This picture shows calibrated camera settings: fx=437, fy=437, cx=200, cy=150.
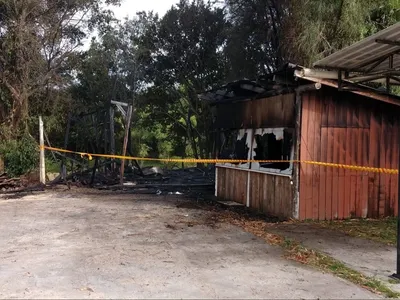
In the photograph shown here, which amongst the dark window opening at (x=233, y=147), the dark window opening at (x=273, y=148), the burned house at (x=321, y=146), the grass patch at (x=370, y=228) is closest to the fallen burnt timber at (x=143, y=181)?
the dark window opening at (x=233, y=147)

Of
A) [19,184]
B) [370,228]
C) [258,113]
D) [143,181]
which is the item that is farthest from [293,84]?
[19,184]

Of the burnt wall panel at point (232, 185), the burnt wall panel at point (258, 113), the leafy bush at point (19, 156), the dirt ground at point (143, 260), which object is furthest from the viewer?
the leafy bush at point (19, 156)

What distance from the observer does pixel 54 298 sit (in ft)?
14.4

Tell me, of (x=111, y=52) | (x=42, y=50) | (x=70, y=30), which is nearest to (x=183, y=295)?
(x=42, y=50)

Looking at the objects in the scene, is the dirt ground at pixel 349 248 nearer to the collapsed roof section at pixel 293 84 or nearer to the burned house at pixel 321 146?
the burned house at pixel 321 146

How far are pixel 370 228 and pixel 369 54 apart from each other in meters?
3.53

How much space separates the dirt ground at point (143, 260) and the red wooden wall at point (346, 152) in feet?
7.36

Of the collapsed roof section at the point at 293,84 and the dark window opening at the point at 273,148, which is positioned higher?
the collapsed roof section at the point at 293,84

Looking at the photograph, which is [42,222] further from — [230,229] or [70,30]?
[70,30]

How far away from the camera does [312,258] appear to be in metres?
6.19

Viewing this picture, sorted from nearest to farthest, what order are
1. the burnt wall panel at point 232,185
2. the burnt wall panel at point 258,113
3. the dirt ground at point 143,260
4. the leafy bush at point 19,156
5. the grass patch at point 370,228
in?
the dirt ground at point 143,260 < the grass patch at point 370,228 < the burnt wall panel at point 258,113 < the burnt wall panel at point 232,185 < the leafy bush at point 19,156

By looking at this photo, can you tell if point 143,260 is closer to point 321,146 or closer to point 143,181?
point 321,146

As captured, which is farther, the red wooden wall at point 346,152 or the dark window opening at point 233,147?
the dark window opening at point 233,147

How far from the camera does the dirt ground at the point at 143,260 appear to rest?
15.5ft
